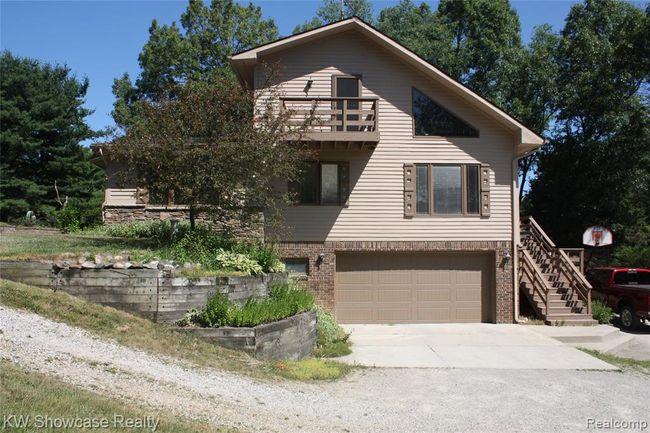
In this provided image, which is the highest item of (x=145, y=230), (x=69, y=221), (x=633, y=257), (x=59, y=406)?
(x=69, y=221)

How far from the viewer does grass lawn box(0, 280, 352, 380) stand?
893cm

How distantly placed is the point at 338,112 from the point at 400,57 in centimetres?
286

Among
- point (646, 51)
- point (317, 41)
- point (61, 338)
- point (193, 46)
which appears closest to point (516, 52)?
point (646, 51)

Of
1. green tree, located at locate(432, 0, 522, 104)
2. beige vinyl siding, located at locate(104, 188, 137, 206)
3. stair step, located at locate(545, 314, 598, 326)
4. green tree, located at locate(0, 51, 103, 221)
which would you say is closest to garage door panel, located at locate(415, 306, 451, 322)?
stair step, located at locate(545, 314, 598, 326)

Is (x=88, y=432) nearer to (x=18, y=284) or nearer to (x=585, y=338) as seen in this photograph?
(x=18, y=284)

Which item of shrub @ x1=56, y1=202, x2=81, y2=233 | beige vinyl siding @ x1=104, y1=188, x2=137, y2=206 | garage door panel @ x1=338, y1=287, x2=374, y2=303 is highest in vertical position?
beige vinyl siding @ x1=104, y1=188, x2=137, y2=206

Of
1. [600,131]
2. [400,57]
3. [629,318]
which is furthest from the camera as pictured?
[600,131]

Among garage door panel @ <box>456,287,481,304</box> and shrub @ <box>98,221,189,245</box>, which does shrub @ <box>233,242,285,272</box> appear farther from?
garage door panel @ <box>456,287,481,304</box>

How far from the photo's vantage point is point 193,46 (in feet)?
125

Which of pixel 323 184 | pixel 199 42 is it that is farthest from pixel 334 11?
pixel 323 184

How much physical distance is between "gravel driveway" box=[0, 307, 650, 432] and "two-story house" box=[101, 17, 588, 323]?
7.16 metres

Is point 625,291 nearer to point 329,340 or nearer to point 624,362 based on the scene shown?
point 624,362

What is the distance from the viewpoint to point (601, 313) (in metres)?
17.5

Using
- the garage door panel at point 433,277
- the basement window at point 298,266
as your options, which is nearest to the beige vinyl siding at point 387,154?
the basement window at point 298,266
